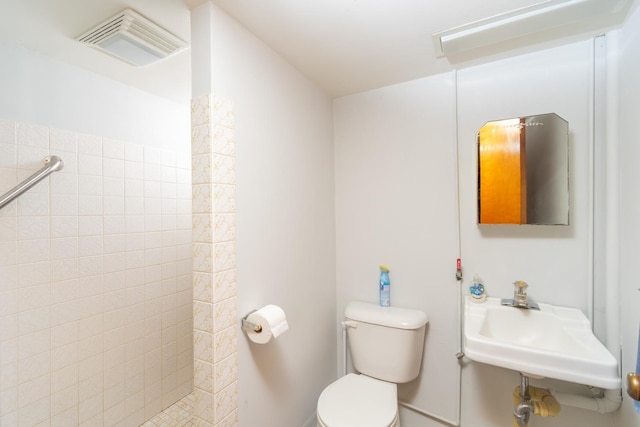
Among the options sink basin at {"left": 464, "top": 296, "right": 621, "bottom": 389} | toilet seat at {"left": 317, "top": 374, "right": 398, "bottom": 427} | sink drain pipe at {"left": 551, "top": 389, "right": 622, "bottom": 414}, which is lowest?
toilet seat at {"left": 317, "top": 374, "right": 398, "bottom": 427}

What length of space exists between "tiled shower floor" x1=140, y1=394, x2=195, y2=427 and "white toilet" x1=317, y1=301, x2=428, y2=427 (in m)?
1.09

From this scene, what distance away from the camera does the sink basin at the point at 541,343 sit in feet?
3.03

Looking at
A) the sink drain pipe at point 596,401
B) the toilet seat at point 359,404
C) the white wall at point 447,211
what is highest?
the white wall at point 447,211

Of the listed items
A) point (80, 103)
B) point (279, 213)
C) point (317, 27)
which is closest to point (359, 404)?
point (279, 213)

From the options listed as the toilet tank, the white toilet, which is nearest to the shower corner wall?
the white toilet

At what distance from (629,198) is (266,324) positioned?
147 cm

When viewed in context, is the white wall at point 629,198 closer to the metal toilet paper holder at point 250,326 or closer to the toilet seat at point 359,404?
the toilet seat at point 359,404

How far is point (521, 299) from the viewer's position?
1.31m

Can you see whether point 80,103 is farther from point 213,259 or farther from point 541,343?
point 541,343

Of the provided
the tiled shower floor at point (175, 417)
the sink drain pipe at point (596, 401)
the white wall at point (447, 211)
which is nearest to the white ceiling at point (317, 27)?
the white wall at point (447, 211)

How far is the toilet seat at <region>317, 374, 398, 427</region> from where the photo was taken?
119cm

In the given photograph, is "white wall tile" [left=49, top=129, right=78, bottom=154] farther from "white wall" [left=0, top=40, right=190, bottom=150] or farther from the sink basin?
the sink basin

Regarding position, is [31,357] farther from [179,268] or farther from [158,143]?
[158,143]

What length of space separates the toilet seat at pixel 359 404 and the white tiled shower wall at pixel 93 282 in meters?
1.25
